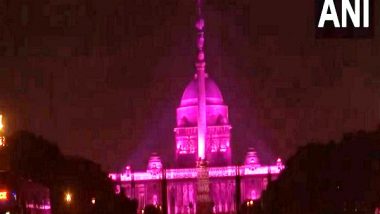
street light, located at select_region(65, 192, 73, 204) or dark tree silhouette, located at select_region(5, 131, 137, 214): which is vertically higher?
dark tree silhouette, located at select_region(5, 131, 137, 214)

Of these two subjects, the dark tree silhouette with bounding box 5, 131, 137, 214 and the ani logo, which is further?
the dark tree silhouette with bounding box 5, 131, 137, 214

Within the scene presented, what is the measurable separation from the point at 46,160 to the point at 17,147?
17.2ft

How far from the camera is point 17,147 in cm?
13062

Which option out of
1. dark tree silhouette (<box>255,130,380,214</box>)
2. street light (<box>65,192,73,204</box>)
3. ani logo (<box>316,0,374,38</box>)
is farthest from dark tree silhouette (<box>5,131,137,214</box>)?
ani logo (<box>316,0,374,38</box>)

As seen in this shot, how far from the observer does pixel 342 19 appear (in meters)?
62.2

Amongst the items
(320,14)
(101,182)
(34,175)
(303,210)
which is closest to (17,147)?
(34,175)

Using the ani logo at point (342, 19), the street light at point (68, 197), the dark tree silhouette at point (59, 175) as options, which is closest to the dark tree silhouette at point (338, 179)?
the dark tree silhouette at point (59, 175)

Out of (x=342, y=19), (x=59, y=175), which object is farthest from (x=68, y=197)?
(x=342, y=19)

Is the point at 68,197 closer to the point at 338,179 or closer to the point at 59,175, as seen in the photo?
the point at 59,175

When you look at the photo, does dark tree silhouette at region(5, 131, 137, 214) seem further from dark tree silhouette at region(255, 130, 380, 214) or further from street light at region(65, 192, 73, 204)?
dark tree silhouette at region(255, 130, 380, 214)

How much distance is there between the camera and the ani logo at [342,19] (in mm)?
61938

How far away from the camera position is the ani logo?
61.9 m

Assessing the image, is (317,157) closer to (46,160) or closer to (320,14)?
A: (46,160)

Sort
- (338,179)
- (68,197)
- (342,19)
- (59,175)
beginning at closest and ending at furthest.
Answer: (342,19), (338,179), (68,197), (59,175)
